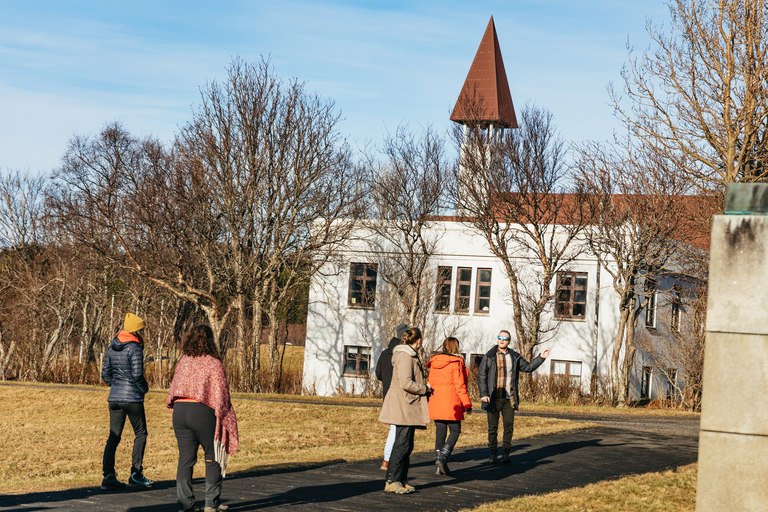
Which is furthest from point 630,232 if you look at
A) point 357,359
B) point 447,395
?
point 447,395

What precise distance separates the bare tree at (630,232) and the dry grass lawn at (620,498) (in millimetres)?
18233

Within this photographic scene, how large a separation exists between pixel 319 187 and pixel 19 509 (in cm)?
2629

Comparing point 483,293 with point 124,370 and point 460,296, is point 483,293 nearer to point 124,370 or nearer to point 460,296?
point 460,296

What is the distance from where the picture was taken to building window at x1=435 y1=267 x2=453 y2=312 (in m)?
36.6

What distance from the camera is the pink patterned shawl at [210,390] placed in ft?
25.2

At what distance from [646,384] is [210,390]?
30.0 metres

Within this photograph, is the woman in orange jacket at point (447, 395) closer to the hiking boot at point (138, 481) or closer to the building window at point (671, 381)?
the hiking boot at point (138, 481)

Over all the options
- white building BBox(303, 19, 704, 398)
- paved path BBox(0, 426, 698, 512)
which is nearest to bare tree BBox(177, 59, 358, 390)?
white building BBox(303, 19, 704, 398)

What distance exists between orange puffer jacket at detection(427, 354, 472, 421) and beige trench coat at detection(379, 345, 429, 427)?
3.92 ft

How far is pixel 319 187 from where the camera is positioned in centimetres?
3375

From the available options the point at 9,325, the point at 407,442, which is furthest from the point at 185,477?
the point at 9,325

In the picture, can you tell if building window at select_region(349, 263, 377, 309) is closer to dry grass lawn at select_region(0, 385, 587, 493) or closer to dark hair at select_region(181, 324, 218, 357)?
dry grass lawn at select_region(0, 385, 587, 493)

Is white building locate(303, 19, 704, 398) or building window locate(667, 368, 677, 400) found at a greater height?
white building locate(303, 19, 704, 398)

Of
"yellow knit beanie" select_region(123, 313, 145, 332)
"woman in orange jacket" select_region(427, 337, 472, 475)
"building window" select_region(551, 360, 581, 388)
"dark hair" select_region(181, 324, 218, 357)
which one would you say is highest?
"yellow knit beanie" select_region(123, 313, 145, 332)
